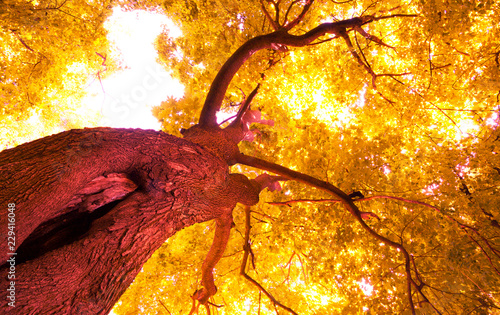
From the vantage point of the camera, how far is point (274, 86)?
6.34 m

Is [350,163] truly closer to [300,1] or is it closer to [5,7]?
[300,1]

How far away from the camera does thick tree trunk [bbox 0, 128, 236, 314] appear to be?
1.66 metres

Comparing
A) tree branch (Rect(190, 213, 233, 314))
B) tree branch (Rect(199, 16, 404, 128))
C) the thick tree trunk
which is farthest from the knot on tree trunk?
tree branch (Rect(190, 213, 233, 314))

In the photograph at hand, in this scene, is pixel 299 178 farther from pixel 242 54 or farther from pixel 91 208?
pixel 91 208

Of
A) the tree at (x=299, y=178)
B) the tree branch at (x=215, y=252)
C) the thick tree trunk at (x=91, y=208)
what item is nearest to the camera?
the thick tree trunk at (x=91, y=208)

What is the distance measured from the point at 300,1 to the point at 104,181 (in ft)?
19.1

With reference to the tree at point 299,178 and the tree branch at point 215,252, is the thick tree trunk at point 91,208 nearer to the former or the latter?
the tree at point 299,178

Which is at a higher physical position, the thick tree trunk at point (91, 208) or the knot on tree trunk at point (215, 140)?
the knot on tree trunk at point (215, 140)

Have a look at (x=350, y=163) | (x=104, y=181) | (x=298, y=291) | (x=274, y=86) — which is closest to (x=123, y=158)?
(x=104, y=181)

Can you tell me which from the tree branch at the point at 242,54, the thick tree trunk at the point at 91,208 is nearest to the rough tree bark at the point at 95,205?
the thick tree trunk at the point at 91,208

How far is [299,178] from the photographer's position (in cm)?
444

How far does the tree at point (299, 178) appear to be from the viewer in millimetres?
2034

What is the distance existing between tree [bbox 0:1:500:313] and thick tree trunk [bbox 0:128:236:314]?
0.04 feet

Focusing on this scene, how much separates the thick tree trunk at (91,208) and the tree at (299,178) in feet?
0.04
